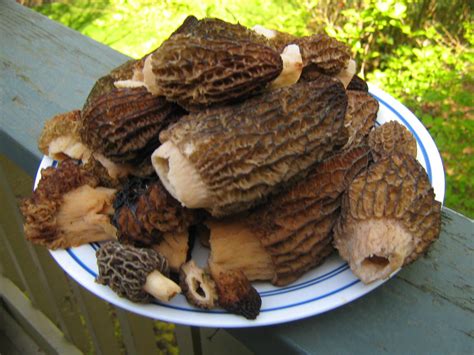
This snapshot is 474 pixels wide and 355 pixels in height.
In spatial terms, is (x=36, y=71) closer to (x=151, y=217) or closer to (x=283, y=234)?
(x=151, y=217)

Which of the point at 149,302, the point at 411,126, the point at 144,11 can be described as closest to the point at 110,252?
the point at 149,302

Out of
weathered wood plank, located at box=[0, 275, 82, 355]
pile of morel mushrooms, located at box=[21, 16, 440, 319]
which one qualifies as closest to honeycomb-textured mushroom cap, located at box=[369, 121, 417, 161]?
pile of morel mushrooms, located at box=[21, 16, 440, 319]

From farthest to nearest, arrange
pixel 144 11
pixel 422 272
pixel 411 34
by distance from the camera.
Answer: pixel 144 11
pixel 411 34
pixel 422 272

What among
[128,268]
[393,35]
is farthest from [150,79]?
[393,35]

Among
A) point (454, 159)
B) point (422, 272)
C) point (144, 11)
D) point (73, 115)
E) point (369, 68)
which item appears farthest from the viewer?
point (144, 11)

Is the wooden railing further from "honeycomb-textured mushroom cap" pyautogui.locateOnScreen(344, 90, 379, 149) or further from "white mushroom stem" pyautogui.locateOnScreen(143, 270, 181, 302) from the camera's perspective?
"honeycomb-textured mushroom cap" pyautogui.locateOnScreen(344, 90, 379, 149)

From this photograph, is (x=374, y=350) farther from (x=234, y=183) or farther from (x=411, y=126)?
(x=411, y=126)
